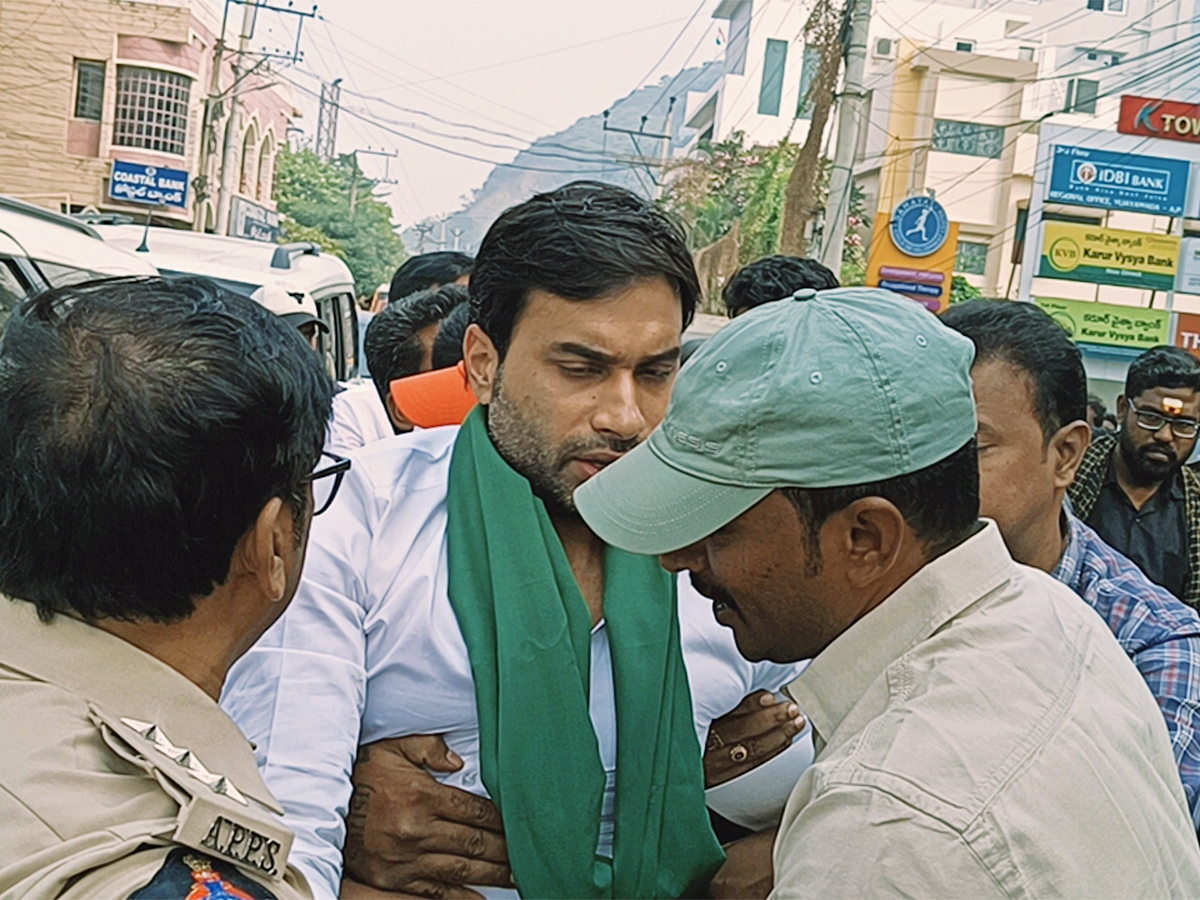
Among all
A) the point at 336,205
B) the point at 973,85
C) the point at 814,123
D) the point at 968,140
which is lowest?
the point at 814,123

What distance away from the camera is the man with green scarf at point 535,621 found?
197 cm

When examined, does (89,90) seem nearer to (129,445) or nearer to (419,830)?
(419,830)

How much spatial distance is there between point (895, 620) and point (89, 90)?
32555 millimetres

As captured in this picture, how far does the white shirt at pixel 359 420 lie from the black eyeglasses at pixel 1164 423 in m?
3.09

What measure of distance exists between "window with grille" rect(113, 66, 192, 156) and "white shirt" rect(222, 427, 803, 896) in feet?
103

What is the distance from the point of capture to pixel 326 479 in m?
1.86

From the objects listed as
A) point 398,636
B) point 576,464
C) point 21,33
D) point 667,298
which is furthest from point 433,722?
point 21,33

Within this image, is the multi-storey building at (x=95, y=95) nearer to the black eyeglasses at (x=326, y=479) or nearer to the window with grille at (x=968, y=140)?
the window with grille at (x=968, y=140)

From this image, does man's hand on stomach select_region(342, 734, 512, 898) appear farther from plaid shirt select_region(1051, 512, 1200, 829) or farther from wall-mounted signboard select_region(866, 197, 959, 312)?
wall-mounted signboard select_region(866, 197, 959, 312)

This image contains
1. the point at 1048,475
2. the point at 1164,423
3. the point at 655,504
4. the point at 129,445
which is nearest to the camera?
the point at 129,445

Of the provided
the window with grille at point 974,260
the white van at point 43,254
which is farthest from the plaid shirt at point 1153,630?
the window with grille at point 974,260

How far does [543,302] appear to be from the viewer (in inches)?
92.4

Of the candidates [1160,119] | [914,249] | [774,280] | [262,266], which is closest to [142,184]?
[914,249]

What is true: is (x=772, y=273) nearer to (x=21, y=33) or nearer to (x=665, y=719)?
(x=665, y=719)
